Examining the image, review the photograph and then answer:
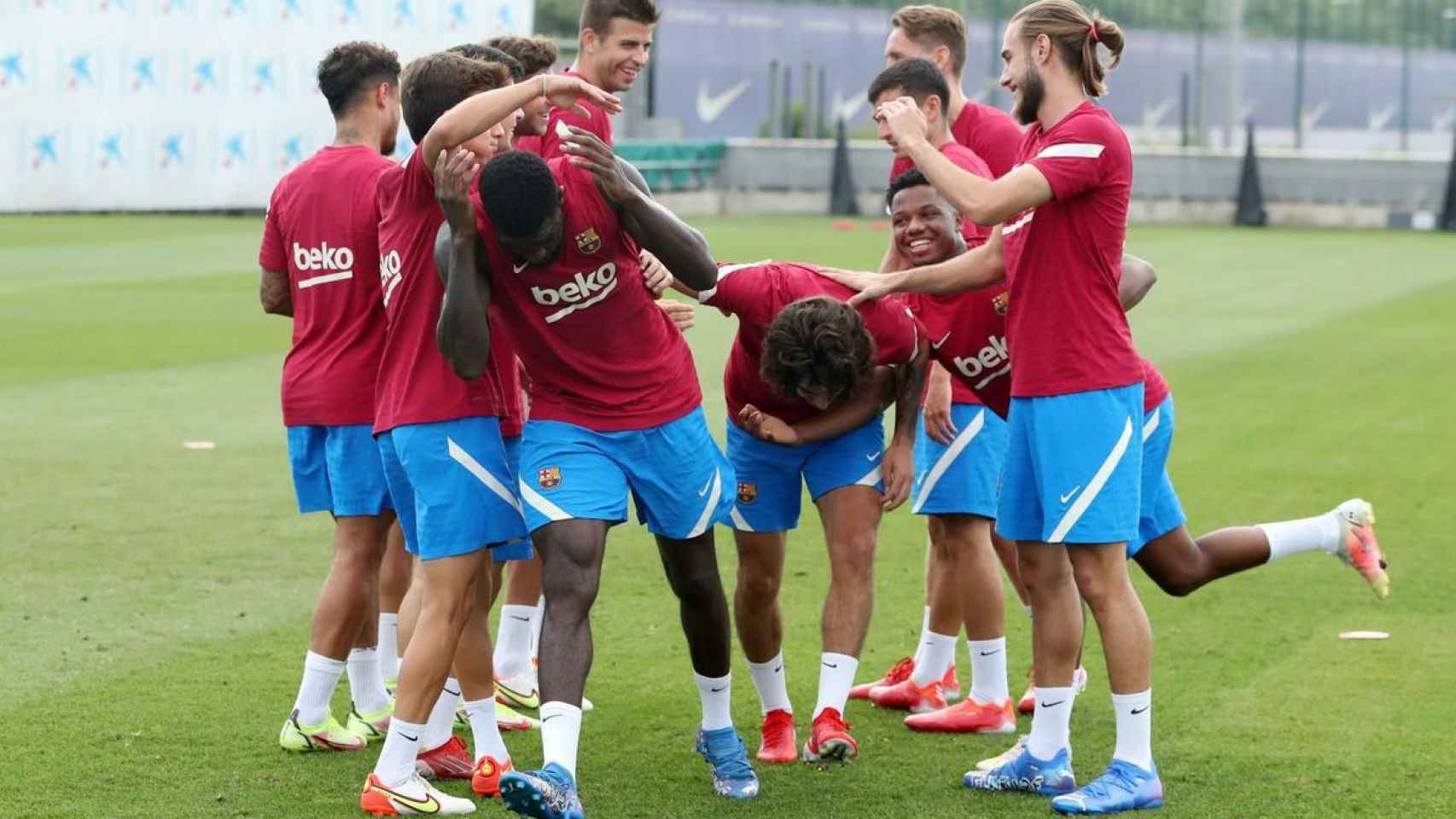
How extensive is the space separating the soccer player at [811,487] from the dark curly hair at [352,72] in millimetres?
1282

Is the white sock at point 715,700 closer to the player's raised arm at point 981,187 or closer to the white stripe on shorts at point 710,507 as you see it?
the white stripe on shorts at point 710,507

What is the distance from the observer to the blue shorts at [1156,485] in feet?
21.2

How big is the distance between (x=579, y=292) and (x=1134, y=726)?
2.09m

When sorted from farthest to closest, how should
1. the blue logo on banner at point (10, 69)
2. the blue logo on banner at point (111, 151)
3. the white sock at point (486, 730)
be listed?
the blue logo on banner at point (111, 151), the blue logo on banner at point (10, 69), the white sock at point (486, 730)

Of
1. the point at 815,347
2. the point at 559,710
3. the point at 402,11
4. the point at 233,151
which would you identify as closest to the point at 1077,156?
the point at 815,347

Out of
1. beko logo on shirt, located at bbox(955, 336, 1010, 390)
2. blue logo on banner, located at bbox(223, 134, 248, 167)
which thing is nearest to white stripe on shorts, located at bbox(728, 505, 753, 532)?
beko logo on shirt, located at bbox(955, 336, 1010, 390)

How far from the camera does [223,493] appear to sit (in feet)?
36.8

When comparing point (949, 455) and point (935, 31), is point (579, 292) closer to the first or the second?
point (949, 455)

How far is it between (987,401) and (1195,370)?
418 inches

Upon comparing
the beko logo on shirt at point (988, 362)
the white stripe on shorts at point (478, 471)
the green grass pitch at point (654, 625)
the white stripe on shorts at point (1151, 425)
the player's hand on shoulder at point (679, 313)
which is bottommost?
the green grass pitch at point (654, 625)

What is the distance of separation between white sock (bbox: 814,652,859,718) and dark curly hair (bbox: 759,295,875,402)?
36.3 inches

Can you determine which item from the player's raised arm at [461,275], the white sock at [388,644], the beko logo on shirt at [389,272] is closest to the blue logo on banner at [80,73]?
the white sock at [388,644]

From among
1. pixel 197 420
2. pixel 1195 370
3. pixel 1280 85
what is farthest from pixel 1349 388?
pixel 1280 85

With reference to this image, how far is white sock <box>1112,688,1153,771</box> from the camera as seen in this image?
604 centimetres
